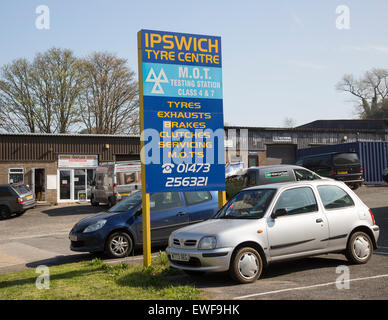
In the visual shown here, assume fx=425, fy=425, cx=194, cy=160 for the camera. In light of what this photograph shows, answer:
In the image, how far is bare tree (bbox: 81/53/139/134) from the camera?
41406mm

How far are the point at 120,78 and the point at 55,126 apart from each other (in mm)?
7890

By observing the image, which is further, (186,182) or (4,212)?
(4,212)

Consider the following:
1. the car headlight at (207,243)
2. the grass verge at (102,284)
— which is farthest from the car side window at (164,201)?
the car headlight at (207,243)

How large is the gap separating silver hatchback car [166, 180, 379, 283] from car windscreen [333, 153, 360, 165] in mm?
15342

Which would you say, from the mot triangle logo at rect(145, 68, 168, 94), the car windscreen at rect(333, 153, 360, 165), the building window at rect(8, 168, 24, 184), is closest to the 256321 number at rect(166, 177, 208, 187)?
the mot triangle logo at rect(145, 68, 168, 94)

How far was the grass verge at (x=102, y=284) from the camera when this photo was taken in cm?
606

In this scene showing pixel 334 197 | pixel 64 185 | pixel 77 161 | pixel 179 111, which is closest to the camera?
pixel 334 197

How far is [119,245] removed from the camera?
32.5 ft

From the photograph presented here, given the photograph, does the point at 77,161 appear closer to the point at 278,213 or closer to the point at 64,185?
the point at 64,185

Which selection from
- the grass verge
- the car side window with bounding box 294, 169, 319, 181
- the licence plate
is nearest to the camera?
the grass verge

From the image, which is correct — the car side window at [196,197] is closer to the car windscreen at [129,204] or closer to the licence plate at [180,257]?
the car windscreen at [129,204]

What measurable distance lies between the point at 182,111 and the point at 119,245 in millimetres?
3637

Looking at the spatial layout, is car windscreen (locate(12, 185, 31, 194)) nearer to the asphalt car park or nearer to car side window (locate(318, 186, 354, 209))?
the asphalt car park

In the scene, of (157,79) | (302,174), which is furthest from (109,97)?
(157,79)
